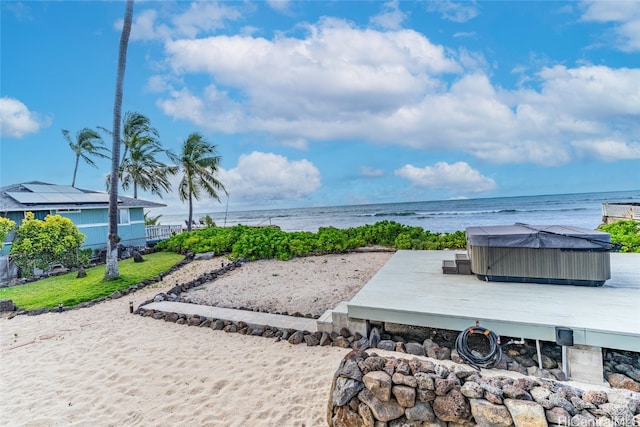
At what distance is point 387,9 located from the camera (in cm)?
943

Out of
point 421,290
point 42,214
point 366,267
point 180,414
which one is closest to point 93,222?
point 42,214

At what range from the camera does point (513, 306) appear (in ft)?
11.4

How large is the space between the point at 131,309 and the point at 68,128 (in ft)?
62.6

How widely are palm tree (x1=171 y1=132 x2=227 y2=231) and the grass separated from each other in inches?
332

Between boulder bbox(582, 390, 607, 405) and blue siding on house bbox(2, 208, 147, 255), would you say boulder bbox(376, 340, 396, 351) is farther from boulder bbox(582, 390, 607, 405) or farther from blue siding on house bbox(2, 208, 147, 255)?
blue siding on house bbox(2, 208, 147, 255)

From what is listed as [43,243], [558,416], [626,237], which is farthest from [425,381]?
[43,243]

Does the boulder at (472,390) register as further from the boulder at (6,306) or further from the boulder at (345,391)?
the boulder at (6,306)

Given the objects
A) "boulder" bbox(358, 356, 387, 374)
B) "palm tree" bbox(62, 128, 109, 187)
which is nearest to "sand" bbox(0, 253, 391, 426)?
"boulder" bbox(358, 356, 387, 374)

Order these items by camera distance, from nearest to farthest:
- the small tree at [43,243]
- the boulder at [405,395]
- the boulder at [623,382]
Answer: the boulder at [405,395] → the boulder at [623,382] → the small tree at [43,243]

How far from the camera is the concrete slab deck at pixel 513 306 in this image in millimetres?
2823

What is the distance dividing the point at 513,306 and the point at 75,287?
9.44 meters

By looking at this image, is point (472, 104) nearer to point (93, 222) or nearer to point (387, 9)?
point (387, 9)

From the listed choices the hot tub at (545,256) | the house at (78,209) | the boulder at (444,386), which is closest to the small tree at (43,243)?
the house at (78,209)

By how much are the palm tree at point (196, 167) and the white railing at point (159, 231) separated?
0.87 metres
